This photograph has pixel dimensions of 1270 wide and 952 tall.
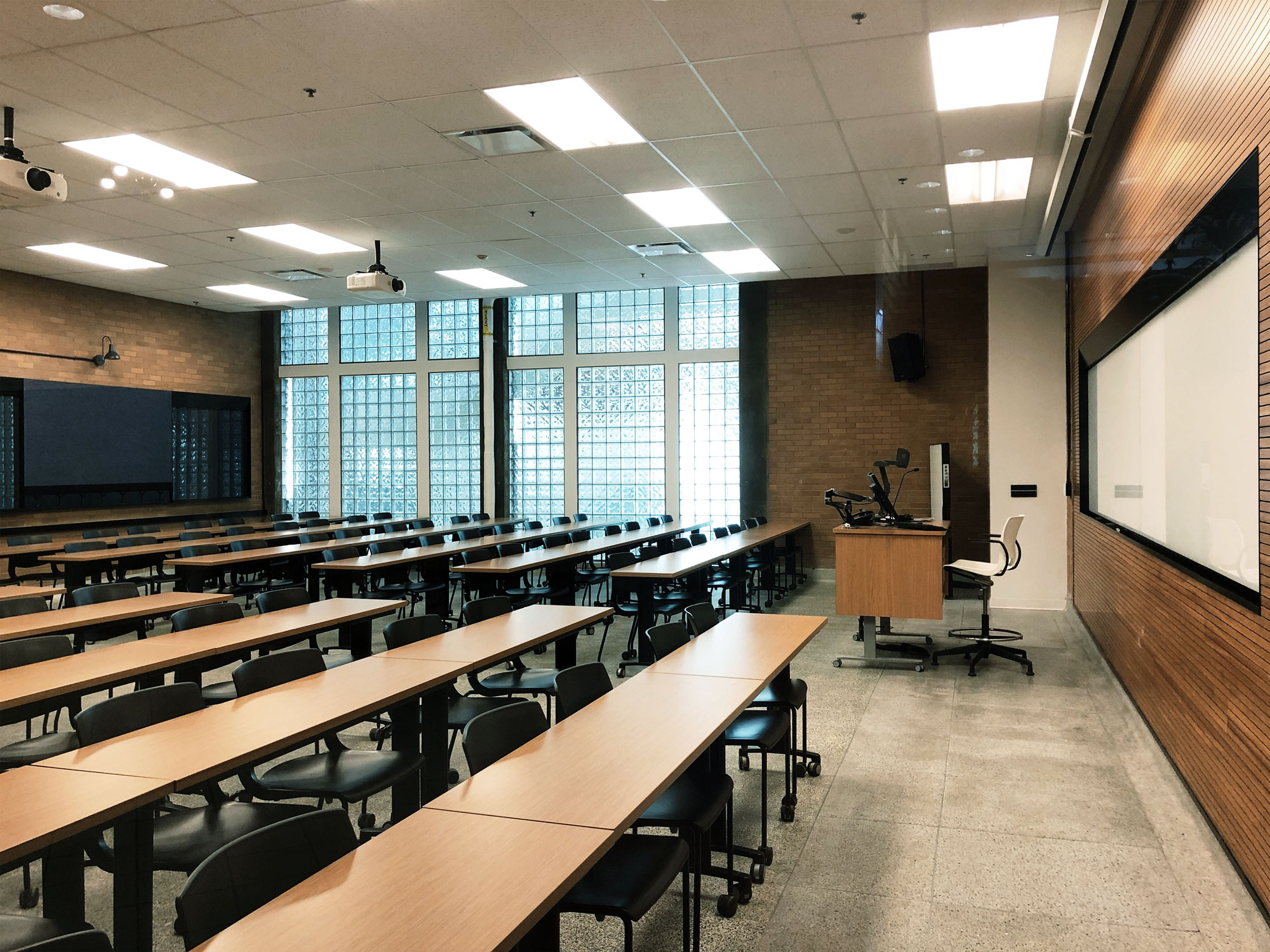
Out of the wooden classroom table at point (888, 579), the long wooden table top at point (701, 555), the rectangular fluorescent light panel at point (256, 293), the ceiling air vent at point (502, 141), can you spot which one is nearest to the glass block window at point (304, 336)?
the rectangular fluorescent light panel at point (256, 293)

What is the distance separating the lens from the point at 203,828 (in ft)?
9.29

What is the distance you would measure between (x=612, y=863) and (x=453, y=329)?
1161cm

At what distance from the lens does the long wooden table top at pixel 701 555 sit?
6414mm

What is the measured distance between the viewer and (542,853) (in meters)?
1.90

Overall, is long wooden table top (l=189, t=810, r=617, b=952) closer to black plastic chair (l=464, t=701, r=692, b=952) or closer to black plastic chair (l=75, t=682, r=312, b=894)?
black plastic chair (l=464, t=701, r=692, b=952)

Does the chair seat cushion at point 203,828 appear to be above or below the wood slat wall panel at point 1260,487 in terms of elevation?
below

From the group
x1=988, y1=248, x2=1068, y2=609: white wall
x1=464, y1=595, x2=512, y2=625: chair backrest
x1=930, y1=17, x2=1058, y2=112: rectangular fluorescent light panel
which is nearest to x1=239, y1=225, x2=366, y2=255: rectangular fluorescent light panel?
x1=464, y1=595, x2=512, y2=625: chair backrest

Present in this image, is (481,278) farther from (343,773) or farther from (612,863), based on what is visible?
(612,863)

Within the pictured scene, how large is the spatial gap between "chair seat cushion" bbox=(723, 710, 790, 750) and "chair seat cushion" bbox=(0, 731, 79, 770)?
2490mm

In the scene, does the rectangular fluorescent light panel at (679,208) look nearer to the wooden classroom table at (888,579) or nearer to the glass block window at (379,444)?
the wooden classroom table at (888,579)

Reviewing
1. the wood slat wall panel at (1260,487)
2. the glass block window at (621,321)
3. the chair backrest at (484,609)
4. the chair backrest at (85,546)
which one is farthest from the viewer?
the glass block window at (621,321)

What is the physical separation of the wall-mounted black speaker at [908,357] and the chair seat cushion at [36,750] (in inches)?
367

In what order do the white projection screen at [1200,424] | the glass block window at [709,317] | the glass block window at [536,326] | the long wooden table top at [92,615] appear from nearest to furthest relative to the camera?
the white projection screen at [1200,424]
the long wooden table top at [92,615]
the glass block window at [709,317]
the glass block window at [536,326]

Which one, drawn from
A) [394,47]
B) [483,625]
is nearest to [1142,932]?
[483,625]
